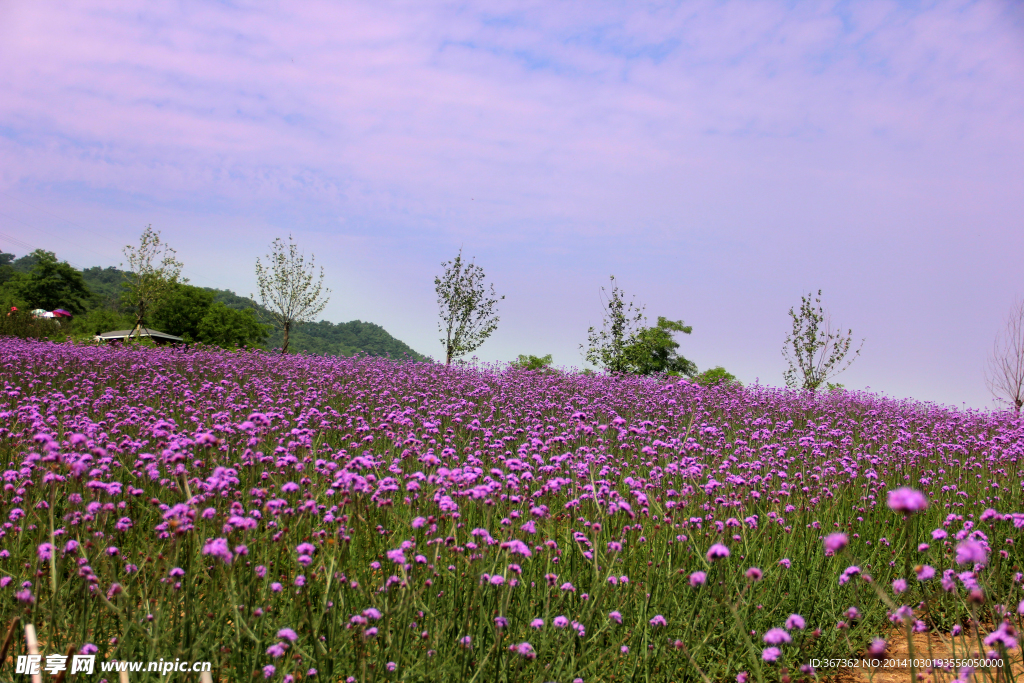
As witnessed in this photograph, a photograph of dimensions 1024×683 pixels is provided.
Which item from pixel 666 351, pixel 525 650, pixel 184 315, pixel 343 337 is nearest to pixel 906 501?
pixel 525 650

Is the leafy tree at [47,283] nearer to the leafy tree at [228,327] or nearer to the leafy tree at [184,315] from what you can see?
the leafy tree at [184,315]

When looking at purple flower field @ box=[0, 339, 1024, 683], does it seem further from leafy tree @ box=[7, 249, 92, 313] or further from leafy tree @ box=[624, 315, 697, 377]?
leafy tree @ box=[7, 249, 92, 313]

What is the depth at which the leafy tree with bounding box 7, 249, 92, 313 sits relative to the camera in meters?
60.1

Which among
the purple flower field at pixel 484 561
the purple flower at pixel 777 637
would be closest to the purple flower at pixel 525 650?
the purple flower field at pixel 484 561

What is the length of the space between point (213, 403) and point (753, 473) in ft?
20.5

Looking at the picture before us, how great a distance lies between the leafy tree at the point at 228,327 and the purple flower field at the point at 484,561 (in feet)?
173

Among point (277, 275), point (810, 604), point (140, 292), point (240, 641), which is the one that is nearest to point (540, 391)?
point (810, 604)

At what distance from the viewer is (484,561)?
303 centimetres

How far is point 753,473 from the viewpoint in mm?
5441

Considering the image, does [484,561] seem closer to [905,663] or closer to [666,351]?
[905,663]

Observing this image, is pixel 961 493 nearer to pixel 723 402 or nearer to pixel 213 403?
pixel 723 402

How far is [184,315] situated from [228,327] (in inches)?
201

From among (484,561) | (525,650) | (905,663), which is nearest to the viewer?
(525,650)

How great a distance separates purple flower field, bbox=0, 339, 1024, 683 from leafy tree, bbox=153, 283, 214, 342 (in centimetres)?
5679
